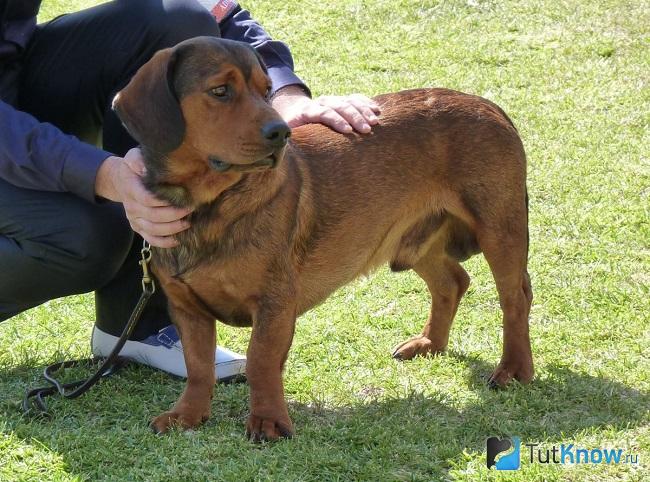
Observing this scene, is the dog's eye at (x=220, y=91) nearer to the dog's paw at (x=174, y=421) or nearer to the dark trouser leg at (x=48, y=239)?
the dark trouser leg at (x=48, y=239)

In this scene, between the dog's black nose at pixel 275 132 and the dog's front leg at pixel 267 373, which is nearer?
the dog's black nose at pixel 275 132

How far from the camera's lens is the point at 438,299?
14.8 feet

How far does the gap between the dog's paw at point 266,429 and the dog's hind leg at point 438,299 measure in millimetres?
1018

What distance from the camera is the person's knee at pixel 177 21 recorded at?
425 cm

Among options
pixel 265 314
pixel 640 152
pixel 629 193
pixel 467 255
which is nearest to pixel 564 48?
pixel 640 152

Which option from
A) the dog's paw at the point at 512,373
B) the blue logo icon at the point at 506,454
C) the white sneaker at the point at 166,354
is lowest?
the white sneaker at the point at 166,354

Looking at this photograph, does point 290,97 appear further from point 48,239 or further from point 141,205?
point 48,239

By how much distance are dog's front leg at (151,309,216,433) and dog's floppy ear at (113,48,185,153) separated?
2.50 feet

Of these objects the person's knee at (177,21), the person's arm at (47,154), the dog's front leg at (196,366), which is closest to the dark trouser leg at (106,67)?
Answer: the person's knee at (177,21)

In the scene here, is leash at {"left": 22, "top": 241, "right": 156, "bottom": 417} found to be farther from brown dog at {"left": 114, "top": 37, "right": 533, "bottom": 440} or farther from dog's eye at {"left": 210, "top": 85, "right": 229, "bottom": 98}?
dog's eye at {"left": 210, "top": 85, "right": 229, "bottom": 98}

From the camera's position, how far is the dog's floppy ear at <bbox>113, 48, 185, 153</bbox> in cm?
330

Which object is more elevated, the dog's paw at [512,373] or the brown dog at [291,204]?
the brown dog at [291,204]

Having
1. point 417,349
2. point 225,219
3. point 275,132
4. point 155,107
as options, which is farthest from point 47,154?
point 417,349

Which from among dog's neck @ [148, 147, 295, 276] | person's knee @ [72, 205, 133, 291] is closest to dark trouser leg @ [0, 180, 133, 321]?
person's knee @ [72, 205, 133, 291]
